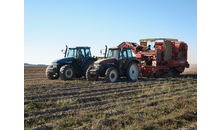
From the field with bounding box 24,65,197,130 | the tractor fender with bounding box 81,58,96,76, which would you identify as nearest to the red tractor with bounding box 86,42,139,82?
the tractor fender with bounding box 81,58,96,76

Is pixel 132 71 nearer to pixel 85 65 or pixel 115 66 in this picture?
pixel 115 66

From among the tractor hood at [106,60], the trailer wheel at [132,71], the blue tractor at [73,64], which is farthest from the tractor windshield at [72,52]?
the trailer wheel at [132,71]

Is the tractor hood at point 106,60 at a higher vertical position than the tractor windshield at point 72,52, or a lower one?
lower

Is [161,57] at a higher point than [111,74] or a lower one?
higher

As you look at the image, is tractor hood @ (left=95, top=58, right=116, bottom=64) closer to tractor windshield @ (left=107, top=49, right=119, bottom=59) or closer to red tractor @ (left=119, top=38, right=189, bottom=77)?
tractor windshield @ (left=107, top=49, right=119, bottom=59)

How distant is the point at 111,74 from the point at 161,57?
4798 millimetres

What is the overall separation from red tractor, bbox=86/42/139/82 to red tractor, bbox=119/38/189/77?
1.99 m

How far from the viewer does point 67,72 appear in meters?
12.9

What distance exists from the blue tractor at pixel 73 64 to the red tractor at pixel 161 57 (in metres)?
3.64

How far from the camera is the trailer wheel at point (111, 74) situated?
38.5ft

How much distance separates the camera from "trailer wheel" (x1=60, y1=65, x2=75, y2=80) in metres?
12.7

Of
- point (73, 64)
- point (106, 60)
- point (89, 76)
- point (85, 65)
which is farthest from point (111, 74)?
A: point (73, 64)

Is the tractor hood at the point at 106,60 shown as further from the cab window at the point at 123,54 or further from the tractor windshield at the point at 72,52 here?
the tractor windshield at the point at 72,52
